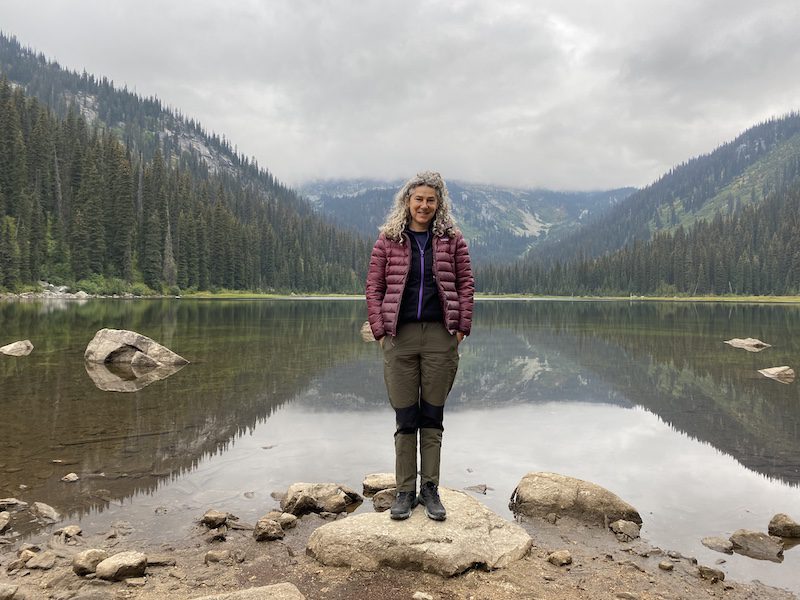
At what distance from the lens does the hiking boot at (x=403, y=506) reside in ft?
22.9

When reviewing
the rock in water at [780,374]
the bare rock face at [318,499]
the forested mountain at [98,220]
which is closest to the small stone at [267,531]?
the bare rock face at [318,499]

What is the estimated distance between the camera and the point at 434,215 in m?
7.30

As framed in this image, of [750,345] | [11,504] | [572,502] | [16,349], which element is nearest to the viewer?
[11,504]

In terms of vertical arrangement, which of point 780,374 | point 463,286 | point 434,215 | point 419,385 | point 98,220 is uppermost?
point 98,220

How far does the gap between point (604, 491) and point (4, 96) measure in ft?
409

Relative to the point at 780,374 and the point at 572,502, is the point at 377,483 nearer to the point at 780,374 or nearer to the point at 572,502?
the point at 572,502

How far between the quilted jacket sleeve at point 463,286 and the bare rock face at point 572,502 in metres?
3.77

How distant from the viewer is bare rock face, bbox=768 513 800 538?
8.03 m

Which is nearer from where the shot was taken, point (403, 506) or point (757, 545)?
point (403, 506)

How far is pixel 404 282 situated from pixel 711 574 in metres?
5.39

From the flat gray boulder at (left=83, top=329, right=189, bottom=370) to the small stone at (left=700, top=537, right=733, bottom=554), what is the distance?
68.8 feet

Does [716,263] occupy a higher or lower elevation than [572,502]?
higher

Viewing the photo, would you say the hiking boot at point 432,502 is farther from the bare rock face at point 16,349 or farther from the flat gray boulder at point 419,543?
the bare rock face at point 16,349

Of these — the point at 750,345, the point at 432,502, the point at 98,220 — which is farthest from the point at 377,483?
the point at 98,220
